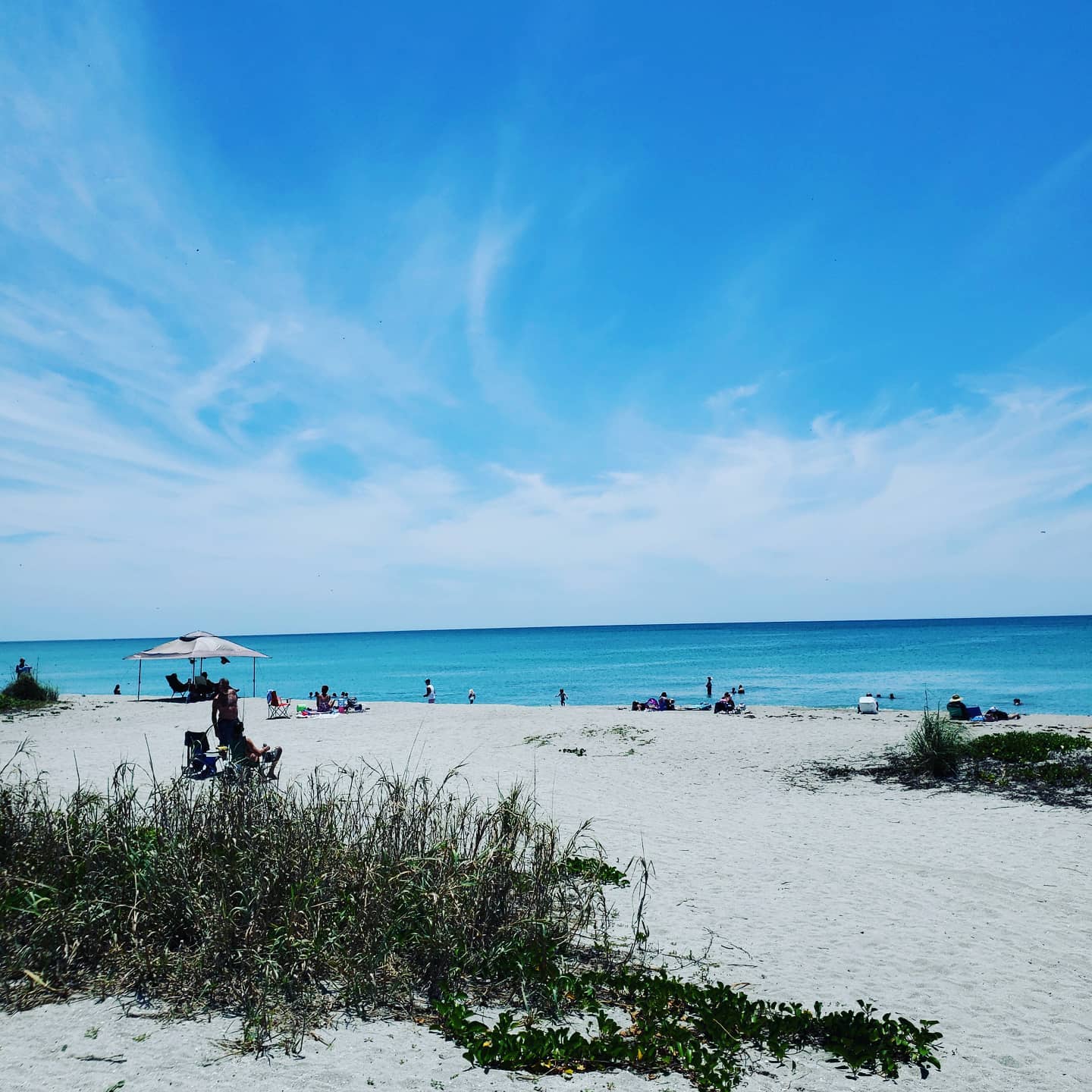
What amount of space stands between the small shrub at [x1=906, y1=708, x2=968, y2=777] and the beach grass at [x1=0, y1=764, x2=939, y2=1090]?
30.0ft

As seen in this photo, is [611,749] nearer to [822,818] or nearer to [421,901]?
[822,818]

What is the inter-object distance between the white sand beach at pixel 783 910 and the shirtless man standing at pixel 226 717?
169 centimetres

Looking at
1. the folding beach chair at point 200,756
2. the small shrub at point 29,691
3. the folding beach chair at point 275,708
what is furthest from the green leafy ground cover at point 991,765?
the small shrub at point 29,691

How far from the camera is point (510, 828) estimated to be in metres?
5.32

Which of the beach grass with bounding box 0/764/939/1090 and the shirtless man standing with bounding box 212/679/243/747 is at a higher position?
the shirtless man standing with bounding box 212/679/243/747

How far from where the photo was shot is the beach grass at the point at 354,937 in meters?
3.99

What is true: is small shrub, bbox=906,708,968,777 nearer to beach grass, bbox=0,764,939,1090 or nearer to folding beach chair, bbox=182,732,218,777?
beach grass, bbox=0,764,939,1090

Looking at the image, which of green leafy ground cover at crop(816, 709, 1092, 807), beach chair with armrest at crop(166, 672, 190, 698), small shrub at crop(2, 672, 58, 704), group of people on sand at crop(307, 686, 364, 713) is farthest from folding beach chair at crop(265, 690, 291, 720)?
green leafy ground cover at crop(816, 709, 1092, 807)

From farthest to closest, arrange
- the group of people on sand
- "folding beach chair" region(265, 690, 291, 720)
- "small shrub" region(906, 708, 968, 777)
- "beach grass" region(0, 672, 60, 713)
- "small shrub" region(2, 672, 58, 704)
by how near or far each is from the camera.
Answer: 1. the group of people on sand
2. "small shrub" region(2, 672, 58, 704)
3. "folding beach chair" region(265, 690, 291, 720)
4. "beach grass" region(0, 672, 60, 713)
5. "small shrub" region(906, 708, 968, 777)

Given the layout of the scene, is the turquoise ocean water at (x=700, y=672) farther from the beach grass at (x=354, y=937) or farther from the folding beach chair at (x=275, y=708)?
the beach grass at (x=354, y=937)

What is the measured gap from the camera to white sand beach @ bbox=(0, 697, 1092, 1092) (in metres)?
3.72

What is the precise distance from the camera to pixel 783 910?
6.49 m

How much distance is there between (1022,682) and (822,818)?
1742 inches

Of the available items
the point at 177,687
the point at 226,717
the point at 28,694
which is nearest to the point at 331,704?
the point at 177,687
